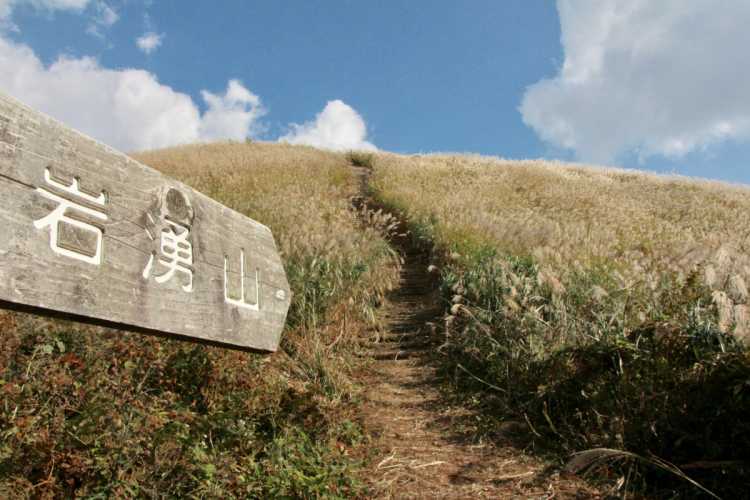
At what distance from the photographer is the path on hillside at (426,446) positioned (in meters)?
3.51

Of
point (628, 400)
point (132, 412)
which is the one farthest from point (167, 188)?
point (628, 400)

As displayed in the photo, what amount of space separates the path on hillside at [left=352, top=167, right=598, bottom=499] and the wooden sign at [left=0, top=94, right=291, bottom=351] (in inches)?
63.4

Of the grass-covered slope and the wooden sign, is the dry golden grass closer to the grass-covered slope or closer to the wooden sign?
the grass-covered slope

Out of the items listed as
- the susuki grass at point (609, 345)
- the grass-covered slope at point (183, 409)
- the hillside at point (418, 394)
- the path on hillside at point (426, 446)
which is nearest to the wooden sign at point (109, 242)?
the grass-covered slope at point (183, 409)

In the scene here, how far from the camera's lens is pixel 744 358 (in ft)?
11.2

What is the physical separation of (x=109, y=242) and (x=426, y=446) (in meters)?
2.98

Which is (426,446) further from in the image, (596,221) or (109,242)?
(596,221)

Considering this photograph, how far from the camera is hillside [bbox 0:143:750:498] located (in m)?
3.30

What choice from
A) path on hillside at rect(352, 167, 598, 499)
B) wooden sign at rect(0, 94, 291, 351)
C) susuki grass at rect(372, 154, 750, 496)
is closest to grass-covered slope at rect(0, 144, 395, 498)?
path on hillside at rect(352, 167, 598, 499)

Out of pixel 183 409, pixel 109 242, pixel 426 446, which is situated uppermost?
pixel 109 242

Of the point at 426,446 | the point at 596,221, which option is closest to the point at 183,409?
the point at 426,446

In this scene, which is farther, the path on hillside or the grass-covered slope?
the path on hillside

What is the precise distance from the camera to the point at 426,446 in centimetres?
418

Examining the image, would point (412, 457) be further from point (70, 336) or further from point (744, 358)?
point (70, 336)
